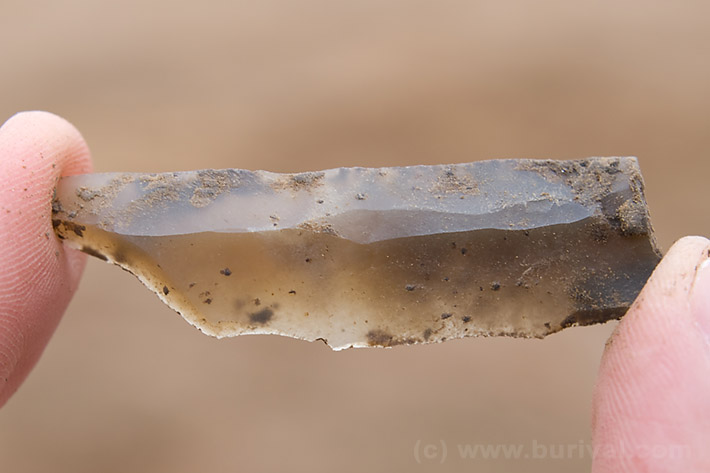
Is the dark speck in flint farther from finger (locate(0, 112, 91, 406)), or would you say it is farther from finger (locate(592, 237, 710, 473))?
finger (locate(592, 237, 710, 473))

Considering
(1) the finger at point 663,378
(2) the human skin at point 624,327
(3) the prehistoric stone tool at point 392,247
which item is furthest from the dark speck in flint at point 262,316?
(1) the finger at point 663,378

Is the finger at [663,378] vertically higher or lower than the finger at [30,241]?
lower

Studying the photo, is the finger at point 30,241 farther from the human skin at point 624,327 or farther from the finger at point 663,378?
the finger at point 663,378

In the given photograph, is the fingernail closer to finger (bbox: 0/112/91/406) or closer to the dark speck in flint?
the dark speck in flint

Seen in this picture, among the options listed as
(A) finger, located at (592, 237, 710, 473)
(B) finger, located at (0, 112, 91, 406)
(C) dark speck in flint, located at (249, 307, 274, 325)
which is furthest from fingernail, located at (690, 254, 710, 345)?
(B) finger, located at (0, 112, 91, 406)

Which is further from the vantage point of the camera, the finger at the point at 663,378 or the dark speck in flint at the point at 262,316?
the dark speck in flint at the point at 262,316

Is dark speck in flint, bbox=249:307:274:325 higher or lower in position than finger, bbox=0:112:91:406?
lower

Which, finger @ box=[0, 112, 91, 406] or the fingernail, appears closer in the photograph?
the fingernail

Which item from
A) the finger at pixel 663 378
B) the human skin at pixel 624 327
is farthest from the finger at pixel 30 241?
the finger at pixel 663 378
